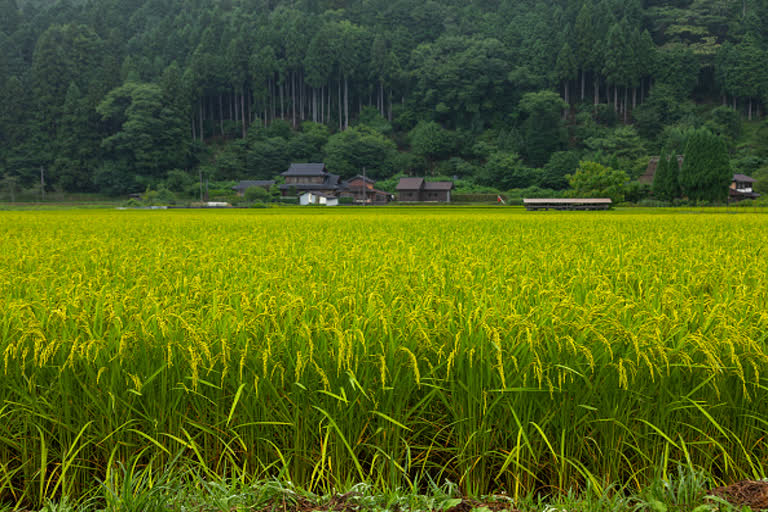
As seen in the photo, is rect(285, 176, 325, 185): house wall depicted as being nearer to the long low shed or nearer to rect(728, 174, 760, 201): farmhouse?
the long low shed

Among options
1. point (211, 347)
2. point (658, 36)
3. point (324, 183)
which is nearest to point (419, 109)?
point (324, 183)

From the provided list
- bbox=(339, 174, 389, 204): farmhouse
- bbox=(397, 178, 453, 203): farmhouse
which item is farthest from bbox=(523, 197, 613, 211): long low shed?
bbox=(339, 174, 389, 204): farmhouse

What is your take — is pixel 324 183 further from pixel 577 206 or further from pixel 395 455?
pixel 395 455

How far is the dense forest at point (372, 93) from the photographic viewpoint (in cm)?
8494

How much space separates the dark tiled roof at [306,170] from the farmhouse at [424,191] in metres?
14.4

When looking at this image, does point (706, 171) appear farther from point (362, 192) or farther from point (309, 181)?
point (309, 181)

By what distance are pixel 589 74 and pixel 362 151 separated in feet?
176

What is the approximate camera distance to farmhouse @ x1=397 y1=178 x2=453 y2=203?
77.6 m

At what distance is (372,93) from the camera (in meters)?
113

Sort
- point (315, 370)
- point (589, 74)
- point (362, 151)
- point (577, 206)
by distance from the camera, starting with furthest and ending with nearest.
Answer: point (589, 74)
point (362, 151)
point (577, 206)
point (315, 370)

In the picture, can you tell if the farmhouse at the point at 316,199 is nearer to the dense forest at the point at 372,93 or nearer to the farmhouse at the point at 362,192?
the farmhouse at the point at 362,192

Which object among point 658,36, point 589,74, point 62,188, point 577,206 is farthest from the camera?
point 658,36

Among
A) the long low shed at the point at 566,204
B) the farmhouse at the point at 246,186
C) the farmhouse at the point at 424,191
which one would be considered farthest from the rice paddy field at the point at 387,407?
the farmhouse at the point at 246,186

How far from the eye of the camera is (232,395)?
Result: 7.07 feet
